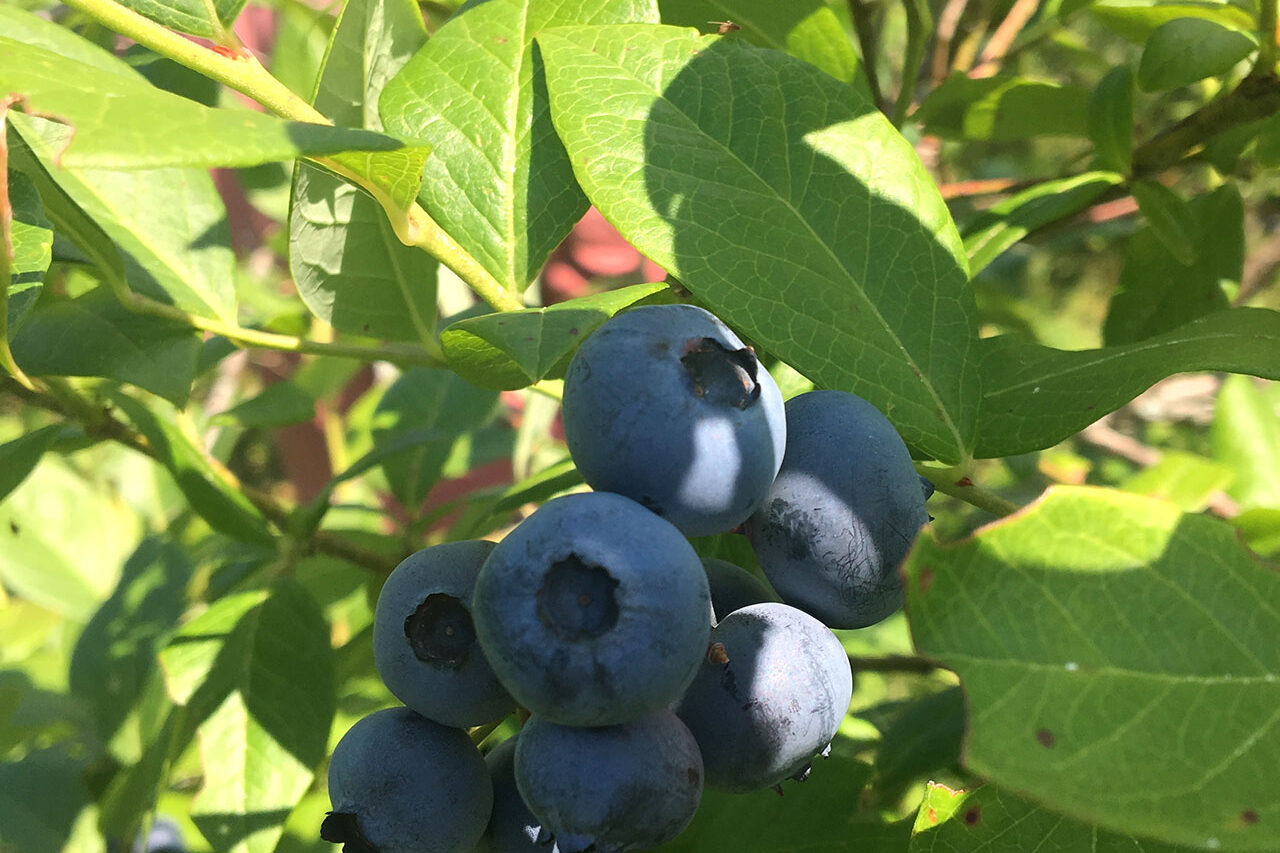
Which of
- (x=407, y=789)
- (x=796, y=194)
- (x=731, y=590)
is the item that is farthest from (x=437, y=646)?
(x=796, y=194)

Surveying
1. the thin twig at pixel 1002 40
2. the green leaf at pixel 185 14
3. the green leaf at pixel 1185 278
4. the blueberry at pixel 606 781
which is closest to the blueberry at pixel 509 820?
the blueberry at pixel 606 781

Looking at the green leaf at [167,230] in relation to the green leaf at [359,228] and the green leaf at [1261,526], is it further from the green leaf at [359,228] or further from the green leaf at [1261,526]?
the green leaf at [1261,526]

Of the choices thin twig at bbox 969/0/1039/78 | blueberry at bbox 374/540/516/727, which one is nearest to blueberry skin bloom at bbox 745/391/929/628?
blueberry at bbox 374/540/516/727

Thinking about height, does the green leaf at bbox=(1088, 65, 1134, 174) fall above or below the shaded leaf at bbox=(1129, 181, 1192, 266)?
above

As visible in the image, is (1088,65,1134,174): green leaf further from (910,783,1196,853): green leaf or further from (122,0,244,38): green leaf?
(122,0,244,38): green leaf

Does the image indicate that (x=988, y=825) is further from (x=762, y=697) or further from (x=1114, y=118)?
(x=1114, y=118)

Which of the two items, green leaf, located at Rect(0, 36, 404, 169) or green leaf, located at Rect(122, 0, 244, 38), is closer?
green leaf, located at Rect(0, 36, 404, 169)
